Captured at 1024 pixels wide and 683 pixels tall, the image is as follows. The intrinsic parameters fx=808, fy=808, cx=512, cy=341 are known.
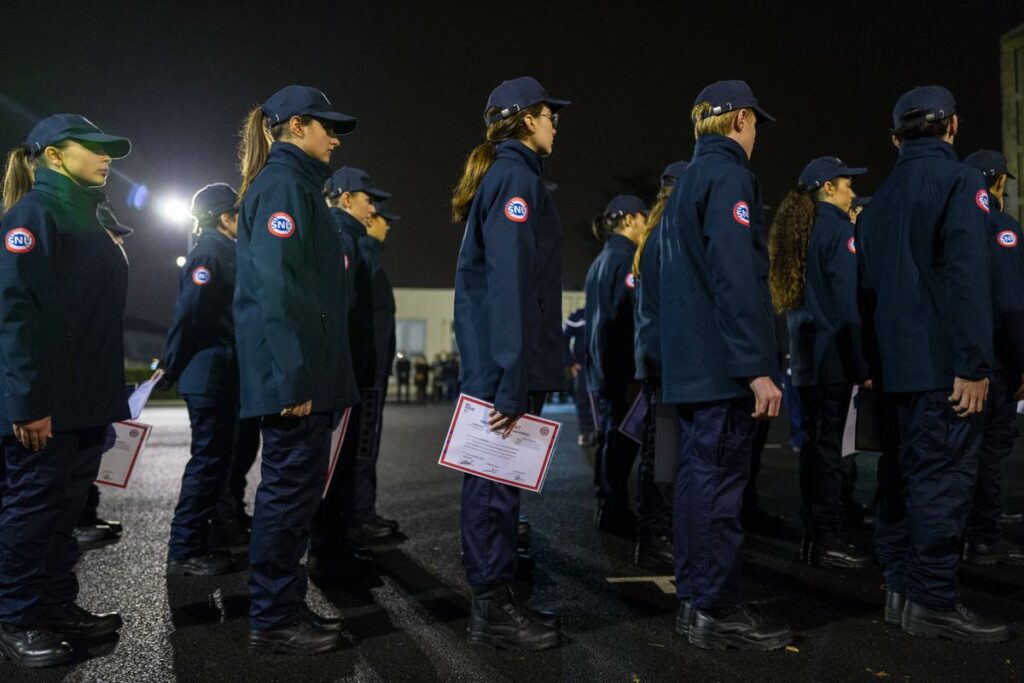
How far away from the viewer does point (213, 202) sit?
5.23 metres

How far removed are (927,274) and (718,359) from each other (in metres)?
1.10

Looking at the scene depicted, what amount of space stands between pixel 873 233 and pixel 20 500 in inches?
154

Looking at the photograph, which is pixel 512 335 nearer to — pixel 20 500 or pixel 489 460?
pixel 489 460

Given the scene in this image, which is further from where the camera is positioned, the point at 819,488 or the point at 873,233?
the point at 819,488

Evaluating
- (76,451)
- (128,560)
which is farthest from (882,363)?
(128,560)

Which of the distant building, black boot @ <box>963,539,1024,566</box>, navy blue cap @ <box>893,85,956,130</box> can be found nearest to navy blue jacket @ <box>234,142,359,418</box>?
navy blue cap @ <box>893,85,956,130</box>

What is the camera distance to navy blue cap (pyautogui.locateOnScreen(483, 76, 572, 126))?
356 centimetres

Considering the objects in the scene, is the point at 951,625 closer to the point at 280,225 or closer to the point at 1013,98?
the point at 280,225

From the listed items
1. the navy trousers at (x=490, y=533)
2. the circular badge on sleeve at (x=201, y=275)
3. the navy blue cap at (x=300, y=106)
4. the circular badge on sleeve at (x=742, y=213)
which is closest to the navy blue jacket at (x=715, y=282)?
the circular badge on sleeve at (x=742, y=213)

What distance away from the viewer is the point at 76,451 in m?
3.41

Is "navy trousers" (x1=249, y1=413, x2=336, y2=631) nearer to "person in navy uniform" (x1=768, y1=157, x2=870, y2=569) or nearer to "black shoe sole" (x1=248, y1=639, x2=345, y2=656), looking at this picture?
"black shoe sole" (x1=248, y1=639, x2=345, y2=656)

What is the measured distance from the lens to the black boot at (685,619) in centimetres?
337

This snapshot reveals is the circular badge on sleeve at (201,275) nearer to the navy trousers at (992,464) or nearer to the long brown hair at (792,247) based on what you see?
the long brown hair at (792,247)

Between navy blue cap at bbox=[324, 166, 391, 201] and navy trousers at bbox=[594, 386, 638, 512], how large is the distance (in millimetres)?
2123
